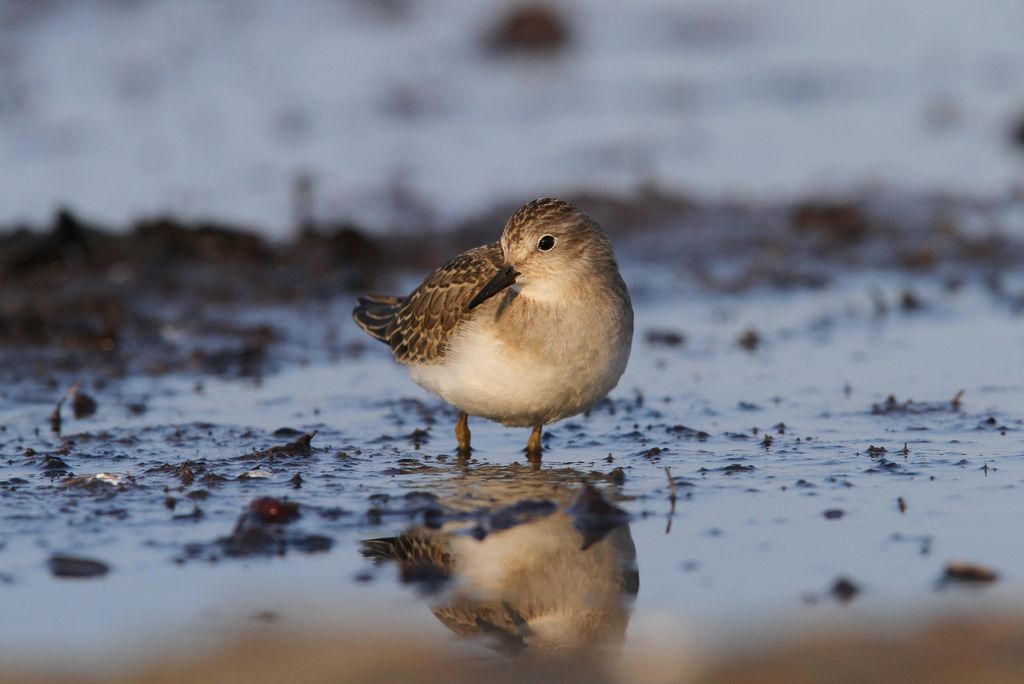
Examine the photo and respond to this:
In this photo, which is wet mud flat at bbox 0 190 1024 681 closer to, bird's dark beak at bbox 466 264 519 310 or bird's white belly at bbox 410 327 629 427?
bird's white belly at bbox 410 327 629 427

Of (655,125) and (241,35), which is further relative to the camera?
(241,35)

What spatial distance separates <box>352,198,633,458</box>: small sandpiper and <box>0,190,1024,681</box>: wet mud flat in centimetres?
37

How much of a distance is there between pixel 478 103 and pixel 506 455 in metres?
10.5

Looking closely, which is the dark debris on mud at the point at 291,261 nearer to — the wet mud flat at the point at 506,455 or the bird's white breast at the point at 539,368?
the wet mud flat at the point at 506,455

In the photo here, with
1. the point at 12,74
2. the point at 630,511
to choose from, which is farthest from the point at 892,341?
the point at 12,74

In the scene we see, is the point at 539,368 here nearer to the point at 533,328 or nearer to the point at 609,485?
the point at 533,328

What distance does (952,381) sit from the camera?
8.80m

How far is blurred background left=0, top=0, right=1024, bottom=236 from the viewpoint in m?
14.1

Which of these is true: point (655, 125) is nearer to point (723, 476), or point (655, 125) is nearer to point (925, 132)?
point (925, 132)

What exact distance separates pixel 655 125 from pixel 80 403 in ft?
30.6

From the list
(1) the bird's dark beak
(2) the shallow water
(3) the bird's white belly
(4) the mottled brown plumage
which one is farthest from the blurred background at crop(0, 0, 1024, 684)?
(1) the bird's dark beak

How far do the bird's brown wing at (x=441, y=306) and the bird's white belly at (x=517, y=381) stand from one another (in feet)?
0.69

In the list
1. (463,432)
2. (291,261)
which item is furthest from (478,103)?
(463,432)

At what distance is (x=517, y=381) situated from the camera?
715 centimetres
